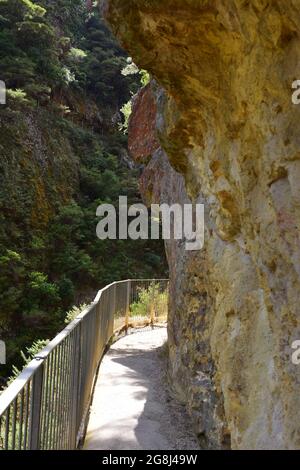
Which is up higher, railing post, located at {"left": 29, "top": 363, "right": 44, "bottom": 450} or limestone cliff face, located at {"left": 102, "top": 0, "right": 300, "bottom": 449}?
limestone cliff face, located at {"left": 102, "top": 0, "right": 300, "bottom": 449}

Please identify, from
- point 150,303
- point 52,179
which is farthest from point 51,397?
point 52,179

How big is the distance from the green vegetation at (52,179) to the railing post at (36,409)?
1351 centimetres

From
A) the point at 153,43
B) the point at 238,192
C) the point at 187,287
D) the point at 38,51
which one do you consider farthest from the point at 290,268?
the point at 38,51

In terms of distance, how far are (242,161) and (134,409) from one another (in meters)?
4.64

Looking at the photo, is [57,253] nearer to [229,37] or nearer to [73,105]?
[73,105]

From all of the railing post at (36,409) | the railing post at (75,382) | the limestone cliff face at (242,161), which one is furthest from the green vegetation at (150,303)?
the railing post at (36,409)

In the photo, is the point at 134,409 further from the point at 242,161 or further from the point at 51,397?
the point at 242,161

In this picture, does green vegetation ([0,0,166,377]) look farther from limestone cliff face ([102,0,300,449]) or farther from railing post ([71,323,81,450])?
limestone cliff face ([102,0,300,449])

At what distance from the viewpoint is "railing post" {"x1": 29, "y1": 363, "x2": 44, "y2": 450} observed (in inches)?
105

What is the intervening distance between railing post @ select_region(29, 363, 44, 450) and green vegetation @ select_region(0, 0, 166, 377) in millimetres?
13506

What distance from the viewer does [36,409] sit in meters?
2.74

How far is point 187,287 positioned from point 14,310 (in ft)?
36.2

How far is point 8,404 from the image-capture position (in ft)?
6.74

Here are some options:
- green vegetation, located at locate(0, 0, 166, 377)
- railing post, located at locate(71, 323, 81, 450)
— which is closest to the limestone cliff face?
railing post, located at locate(71, 323, 81, 450)
